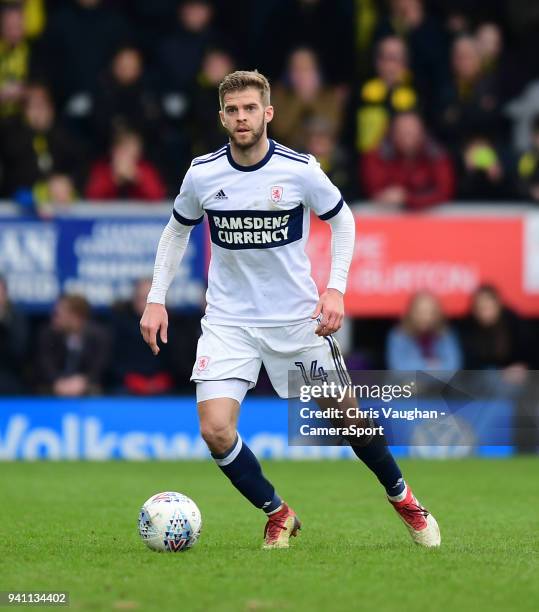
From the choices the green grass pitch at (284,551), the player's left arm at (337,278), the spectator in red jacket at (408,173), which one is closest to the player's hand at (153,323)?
the player's left arm at (337,278)

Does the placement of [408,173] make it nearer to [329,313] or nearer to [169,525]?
[329,313]

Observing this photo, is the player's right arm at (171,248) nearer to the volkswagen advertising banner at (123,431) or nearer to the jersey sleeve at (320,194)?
the jersey sleeve at (320,194)

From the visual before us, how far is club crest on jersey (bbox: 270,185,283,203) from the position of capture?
7879mm

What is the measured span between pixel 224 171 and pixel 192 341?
8016mm

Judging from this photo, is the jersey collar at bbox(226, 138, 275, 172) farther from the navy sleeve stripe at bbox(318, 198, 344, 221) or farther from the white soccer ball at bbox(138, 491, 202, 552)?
the white soccer ball at bbox(138, 491, 202, 552)

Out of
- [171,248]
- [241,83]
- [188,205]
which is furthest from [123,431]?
[241,83]

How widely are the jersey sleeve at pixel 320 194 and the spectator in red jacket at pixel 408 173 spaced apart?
810 centimetres

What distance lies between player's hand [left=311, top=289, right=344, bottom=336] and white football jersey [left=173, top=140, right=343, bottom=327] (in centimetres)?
33

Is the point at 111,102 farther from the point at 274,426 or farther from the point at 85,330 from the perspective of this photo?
the point at 274,426

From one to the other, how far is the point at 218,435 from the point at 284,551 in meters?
0.71

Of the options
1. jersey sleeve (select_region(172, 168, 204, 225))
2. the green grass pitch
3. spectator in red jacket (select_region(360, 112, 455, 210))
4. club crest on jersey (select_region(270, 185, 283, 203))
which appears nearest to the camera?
the green grass pitch

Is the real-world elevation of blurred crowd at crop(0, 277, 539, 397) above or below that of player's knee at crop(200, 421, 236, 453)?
below

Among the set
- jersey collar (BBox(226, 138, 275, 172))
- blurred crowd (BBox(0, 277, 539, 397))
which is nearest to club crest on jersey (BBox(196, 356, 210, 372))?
jersey collar (BBox(226, 138, 275, 172))

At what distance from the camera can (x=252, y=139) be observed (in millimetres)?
7766
